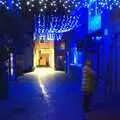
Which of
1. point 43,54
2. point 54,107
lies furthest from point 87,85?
point 43,54

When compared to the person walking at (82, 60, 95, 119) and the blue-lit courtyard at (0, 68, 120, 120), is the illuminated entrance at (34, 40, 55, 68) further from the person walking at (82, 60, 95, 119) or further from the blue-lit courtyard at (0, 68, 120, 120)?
the person walking at (82, 60, 95, 119)

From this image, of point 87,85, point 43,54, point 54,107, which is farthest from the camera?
point 43,54

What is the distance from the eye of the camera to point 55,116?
15.4 metres

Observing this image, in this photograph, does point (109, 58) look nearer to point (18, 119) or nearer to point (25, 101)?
point (25, 101)

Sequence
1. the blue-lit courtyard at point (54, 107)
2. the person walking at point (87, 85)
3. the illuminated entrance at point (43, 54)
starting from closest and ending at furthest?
the blue-lit courtyard at point (54, 107) → the person walking at point (87, 85) → the illuminated entrance at point (43, 54)

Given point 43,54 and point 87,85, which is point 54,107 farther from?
point 43,54

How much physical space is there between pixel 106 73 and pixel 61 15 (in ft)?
27.5

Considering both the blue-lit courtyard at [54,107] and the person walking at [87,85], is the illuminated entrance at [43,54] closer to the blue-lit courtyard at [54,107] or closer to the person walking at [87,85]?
the blue-lit courtyard at [54,107]

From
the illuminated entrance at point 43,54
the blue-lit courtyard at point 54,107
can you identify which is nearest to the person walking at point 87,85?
the blue-lit courtyard at point 54,107

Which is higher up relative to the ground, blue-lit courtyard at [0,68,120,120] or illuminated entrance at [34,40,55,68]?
illuminated entrance at [34,40,55,68]

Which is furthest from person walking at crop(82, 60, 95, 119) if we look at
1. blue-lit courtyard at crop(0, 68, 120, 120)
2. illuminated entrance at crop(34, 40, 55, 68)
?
illuminated entrance at crop(34, 40, 55, 68)

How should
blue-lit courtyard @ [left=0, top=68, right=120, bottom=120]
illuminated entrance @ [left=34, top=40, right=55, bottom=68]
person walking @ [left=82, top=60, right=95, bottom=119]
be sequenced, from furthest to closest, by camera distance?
illuminated entrance @ [left=34, top=40, right=55, bottom=68] → person walking @ [left=82, top=60, right=95, bottom=119] → blue-lit courtyard @ [left=0, top=68, right=120, bottom=120]

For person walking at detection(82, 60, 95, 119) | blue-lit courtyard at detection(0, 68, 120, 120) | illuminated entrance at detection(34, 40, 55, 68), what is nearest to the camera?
blue-lit courtyard at detection(0, 68, 120, 120)

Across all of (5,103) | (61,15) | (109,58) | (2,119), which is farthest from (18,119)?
(61,15)
